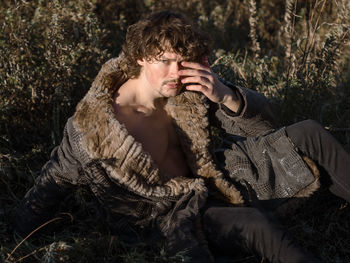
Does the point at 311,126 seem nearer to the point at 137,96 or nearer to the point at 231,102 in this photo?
the point at 231,102

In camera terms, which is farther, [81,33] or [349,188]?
[81,33]

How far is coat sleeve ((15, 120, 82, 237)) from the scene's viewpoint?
223cm

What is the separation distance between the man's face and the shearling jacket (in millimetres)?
174

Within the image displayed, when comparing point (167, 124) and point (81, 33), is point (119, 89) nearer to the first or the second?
point (167, 124)

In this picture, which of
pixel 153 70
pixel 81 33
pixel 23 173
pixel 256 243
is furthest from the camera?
pixel 81 33

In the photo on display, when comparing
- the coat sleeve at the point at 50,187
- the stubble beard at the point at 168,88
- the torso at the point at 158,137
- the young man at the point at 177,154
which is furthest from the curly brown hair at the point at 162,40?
the coat sleeve at the point at 50,187

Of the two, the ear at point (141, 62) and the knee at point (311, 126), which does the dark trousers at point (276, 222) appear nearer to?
the knee at point (311, 126)

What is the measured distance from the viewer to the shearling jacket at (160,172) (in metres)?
2.16

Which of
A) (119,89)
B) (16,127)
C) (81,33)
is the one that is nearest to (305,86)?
(119,89)

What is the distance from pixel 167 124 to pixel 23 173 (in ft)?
3.58

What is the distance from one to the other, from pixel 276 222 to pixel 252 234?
130 millimetres

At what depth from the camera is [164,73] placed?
2273 mm

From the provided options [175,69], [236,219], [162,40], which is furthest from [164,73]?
[236,219]

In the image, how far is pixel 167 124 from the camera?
2541mm
